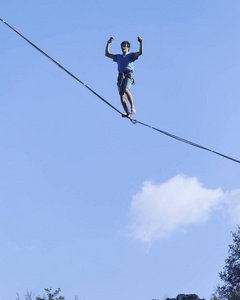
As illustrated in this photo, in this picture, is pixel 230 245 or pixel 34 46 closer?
pixel 34 46

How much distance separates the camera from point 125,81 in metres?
12.3

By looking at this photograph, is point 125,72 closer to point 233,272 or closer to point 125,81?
point 125,81

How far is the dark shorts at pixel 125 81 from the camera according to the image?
481 inches

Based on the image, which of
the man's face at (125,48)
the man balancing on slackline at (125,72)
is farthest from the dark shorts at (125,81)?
the man's face at (125,48)

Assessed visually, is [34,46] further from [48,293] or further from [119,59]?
[48,293]

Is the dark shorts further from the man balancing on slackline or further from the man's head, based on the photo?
the man's head

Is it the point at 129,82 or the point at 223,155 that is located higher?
the point at 129,82

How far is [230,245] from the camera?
47188mm

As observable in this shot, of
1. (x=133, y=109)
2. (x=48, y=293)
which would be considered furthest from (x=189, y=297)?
(x=133, y=109)

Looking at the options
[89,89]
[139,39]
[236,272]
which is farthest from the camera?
[236,272]

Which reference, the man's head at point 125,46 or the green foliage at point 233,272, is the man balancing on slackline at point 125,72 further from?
the green foliage at point 233,272

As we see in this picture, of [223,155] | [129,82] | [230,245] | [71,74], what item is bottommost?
[223,155]

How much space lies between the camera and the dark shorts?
12.2 meters

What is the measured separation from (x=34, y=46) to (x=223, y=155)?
391cm
